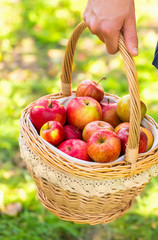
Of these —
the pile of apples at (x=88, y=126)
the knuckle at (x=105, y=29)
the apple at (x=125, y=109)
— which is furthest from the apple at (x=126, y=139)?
the knuckle at (x=105, y=29)

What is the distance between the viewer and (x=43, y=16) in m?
3.57

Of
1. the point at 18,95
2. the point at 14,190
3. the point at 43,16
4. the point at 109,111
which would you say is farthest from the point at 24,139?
the point at 43,16

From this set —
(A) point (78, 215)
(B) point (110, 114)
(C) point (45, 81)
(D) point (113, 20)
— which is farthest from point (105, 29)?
(C) point (45, 81)

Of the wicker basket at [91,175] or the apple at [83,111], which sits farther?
the apple at [83,111]

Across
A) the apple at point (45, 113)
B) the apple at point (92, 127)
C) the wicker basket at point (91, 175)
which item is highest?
the apple at point (45, 113)

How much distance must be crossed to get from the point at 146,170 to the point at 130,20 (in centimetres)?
54

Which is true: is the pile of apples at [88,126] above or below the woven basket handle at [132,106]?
below

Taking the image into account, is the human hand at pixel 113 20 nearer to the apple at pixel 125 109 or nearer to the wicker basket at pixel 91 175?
the wicker basket at pixel 91 175

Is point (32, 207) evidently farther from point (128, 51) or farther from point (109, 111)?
point (128, 51)

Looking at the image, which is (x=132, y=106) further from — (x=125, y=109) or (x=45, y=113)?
(x=45, y=113)

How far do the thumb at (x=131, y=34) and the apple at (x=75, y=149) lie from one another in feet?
1.28

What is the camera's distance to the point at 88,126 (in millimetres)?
1297

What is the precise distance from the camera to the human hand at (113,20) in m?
1.04

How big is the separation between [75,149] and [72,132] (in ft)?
0.54
